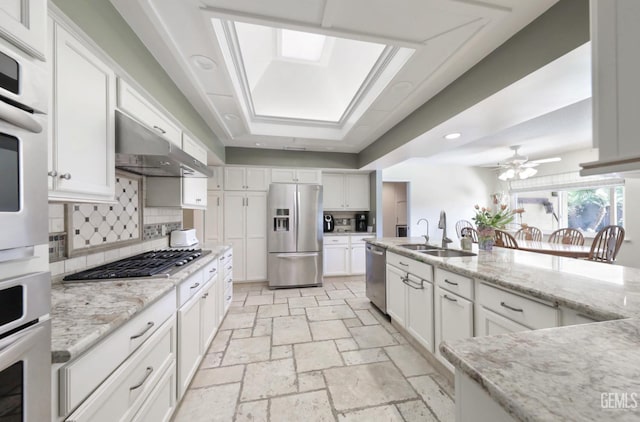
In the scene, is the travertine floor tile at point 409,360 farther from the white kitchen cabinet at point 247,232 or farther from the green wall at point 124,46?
the green wall at point 124,46

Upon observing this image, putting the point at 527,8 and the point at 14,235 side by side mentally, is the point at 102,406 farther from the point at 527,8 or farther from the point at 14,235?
the point at 527,8

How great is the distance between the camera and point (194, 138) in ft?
8.57


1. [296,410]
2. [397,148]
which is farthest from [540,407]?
[397,148]

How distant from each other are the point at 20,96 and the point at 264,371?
2.09 m

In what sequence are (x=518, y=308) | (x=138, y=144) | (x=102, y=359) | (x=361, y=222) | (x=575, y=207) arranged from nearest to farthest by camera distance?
(x=102, y=359) → (x=518, y=308) → (x=138, y=144) → (x=361, y=222) → (x=575, y=207)

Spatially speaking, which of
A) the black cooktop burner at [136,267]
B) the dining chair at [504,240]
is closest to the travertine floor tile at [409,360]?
the black cooktop burner at [136,267]

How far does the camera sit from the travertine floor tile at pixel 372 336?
2.32m

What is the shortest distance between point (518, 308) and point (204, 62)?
8.53 feet

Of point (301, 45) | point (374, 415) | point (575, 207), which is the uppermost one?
point (301, 45)

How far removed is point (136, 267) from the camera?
5.30ft

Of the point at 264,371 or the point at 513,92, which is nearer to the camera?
the point at 513,92

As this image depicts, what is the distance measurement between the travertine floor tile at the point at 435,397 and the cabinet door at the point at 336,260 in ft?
9.12

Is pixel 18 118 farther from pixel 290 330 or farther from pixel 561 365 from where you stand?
pixel 290 330

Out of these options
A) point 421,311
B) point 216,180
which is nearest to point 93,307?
point 421,311
